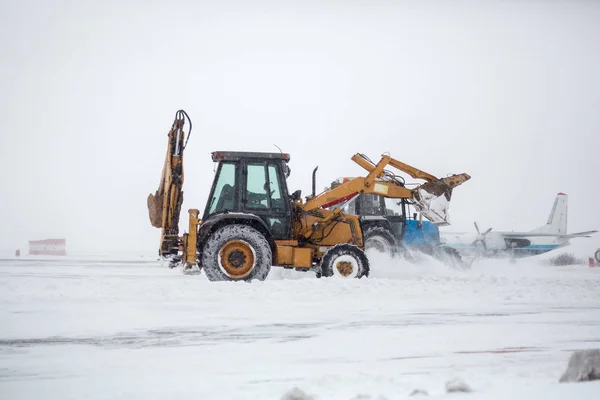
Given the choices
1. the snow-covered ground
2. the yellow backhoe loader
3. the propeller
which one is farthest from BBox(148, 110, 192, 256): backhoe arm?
the propeller

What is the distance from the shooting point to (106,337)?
208 inches

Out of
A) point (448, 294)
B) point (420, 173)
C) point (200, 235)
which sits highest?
point (420, 173)

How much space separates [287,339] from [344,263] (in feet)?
16.0

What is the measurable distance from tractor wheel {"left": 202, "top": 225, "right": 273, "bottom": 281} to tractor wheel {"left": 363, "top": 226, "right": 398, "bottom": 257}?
5029mm

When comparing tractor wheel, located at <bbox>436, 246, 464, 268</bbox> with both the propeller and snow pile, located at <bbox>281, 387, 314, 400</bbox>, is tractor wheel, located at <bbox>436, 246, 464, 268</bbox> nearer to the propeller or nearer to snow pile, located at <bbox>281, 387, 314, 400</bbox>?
the propeller

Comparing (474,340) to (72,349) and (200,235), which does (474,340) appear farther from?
(200,235)

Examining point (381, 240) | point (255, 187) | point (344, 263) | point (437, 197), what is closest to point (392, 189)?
point (437, 197)

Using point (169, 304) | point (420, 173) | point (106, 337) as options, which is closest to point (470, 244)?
point (420, 173)

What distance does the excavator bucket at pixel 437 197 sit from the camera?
12.1 metres

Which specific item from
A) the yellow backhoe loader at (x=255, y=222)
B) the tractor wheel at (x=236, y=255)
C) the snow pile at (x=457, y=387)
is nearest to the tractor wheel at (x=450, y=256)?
the yellow backhoe loader at (x=255, y=222)

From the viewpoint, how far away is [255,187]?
9961 millimetres

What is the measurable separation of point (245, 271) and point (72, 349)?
4760mm

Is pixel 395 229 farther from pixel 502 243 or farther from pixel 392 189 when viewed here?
pixel 502 243

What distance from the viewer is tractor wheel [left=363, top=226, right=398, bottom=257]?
13992 mm
